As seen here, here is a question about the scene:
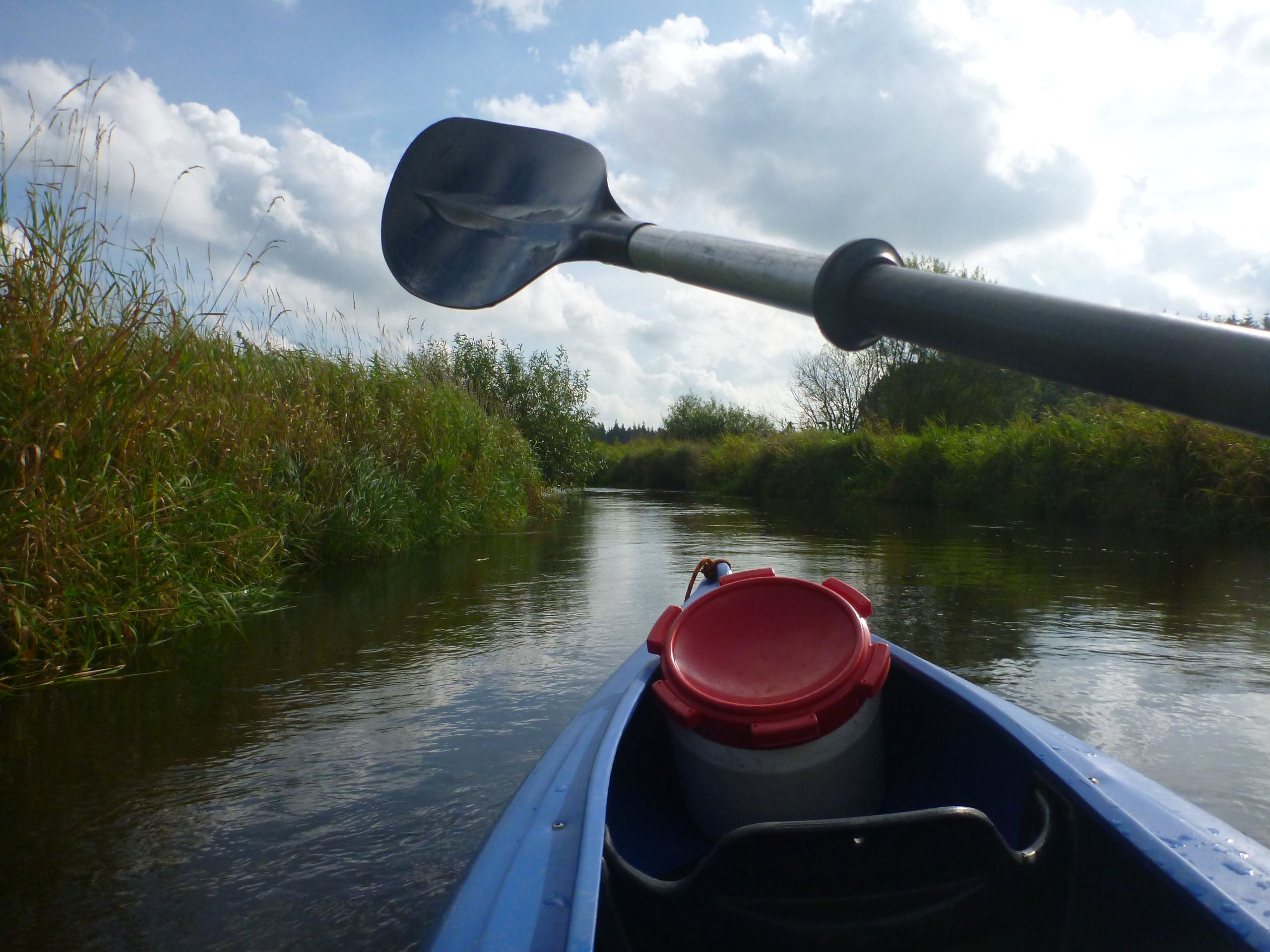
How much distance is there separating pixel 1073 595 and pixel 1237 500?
5244 millimetres

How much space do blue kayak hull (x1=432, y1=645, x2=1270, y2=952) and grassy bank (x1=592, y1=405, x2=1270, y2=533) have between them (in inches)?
95.1

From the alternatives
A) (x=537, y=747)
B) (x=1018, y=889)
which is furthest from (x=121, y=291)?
(x=1018, y=889)

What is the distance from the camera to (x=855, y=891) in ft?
4.94

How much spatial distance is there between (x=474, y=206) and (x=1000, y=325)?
518mm

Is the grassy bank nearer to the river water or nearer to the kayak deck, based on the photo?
the river water

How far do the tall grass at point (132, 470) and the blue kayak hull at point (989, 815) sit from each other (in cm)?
248

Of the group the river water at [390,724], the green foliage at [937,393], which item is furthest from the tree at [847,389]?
the river water at [390,724]

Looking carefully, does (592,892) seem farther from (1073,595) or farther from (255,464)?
(1073,595)

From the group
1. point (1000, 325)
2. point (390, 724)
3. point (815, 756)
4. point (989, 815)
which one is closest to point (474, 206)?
point (1000, 325)

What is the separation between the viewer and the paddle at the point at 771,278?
446 mm

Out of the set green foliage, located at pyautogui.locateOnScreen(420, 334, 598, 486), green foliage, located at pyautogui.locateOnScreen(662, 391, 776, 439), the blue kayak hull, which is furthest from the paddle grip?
green foliage, located at pyautogui.locateOnScreen(662, 391, 776, 439)

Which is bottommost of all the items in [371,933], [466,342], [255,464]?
[371,933]

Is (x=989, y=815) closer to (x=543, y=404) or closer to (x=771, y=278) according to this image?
(x=771, y=278)

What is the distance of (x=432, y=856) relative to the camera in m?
2.24
